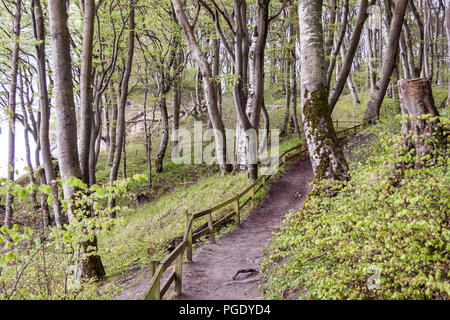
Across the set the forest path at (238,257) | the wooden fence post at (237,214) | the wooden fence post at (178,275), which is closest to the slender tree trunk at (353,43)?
Result: the forest path at (238,257)

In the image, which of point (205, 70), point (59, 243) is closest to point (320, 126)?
point (59, 243)

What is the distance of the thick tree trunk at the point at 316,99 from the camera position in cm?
658

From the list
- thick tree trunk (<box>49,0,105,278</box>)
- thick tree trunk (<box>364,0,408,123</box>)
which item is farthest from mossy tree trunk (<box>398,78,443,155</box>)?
thick tree trunk (<box>364,0,408,123</box>)

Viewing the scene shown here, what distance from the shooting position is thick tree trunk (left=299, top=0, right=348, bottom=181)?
6.58 m

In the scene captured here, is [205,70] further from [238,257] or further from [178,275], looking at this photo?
[178,275]

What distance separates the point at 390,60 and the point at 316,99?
8.70m

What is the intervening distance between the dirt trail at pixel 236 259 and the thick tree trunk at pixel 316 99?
2694 mm

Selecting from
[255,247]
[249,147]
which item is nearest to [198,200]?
[249,147]

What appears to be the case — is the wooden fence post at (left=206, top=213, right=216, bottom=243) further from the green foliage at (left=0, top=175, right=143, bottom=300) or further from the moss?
the moss

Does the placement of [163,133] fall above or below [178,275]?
above

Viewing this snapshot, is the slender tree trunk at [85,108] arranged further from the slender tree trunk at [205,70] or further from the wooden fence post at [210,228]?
the slender tree trunk at [205,70]

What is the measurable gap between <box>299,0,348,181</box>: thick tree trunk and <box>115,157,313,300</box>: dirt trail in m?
2.69

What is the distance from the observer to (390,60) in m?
13.1

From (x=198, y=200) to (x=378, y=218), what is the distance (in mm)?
10580
